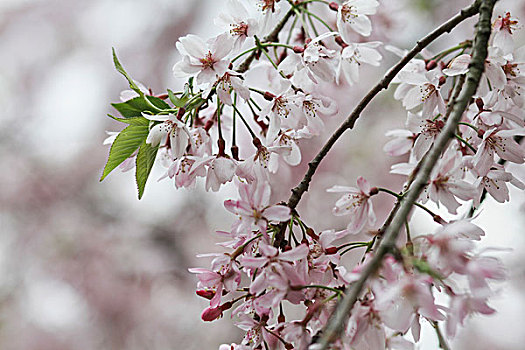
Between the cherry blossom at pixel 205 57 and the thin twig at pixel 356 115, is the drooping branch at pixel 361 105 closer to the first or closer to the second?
the thin twig at pixel 356 115

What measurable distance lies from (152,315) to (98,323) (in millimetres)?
327

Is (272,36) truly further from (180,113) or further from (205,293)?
(205,293)

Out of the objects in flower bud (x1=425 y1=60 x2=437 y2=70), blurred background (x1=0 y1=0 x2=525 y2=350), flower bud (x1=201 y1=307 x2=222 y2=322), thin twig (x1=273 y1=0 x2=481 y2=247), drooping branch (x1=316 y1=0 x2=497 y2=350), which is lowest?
drooping branch (x1=316 y1=0 x2=497 y2=350)

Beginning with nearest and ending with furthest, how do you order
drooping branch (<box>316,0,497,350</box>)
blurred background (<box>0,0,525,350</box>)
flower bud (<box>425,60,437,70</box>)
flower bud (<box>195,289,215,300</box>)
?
drooping branch (<box>316,0,497,350</box>)
flower bud (<box>195,289,215,300</box>)
flower bud (<box>425,60,437,70</box>)
blurred background (<box>0,0,525,350</box>)

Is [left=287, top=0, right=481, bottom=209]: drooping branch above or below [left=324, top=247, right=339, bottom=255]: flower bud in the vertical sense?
above

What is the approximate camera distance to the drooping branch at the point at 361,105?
0.54 meters

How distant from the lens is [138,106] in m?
0.64

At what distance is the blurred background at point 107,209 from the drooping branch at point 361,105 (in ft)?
7.50

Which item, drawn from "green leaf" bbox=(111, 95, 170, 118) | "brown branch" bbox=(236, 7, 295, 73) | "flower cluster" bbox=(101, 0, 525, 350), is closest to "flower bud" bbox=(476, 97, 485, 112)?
"flower cluster" bbox=(101, 0, 525, 350)

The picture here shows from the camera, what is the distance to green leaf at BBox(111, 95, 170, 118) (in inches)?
24.9

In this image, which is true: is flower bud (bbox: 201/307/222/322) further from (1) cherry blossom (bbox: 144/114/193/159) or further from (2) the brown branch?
(2) the brown branch

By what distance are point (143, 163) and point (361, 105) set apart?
0.79 ft

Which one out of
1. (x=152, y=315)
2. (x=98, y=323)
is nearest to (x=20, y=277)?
(x=98, y=323)

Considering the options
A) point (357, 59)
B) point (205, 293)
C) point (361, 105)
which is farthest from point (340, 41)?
point (205, 293)
